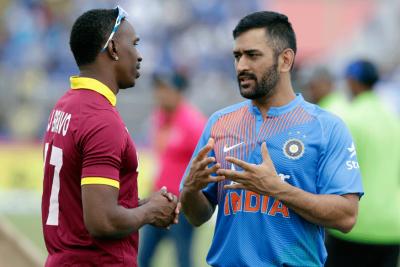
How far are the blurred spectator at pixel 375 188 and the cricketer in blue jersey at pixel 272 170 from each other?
2394 mm

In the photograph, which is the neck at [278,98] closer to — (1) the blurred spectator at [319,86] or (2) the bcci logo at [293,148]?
(2) the bcci logo at [293,148]

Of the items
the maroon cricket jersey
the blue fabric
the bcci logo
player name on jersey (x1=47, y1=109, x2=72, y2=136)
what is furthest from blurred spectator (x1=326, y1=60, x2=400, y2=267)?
player name on jersey (x1=47, y1=109, x2=72, y2=136)

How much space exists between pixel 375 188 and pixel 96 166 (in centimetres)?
338

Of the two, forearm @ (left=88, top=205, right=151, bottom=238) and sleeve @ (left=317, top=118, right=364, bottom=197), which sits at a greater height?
sleeve @ (left=317, top=118, right=364, bottom=197)

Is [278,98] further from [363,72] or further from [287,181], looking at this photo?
[363,72]

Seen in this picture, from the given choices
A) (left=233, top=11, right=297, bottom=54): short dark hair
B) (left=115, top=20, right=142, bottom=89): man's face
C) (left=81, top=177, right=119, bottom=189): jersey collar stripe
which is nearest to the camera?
(left=81, top=177, right=119, bottom=189): jersey collar stripe

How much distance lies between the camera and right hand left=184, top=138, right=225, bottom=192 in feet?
14.4

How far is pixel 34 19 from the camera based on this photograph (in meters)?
19.4

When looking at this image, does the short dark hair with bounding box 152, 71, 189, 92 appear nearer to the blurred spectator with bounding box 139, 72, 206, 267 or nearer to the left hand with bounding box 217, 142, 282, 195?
the blurred spectator with bounding box 139, 72, 206, 267

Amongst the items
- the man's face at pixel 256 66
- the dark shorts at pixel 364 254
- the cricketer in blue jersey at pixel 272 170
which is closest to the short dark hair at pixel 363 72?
→ the dark shorts at pixel 364 254

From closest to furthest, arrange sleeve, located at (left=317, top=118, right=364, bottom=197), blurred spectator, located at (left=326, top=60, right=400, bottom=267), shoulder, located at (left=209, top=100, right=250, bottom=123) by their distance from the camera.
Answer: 1. sleeve, located at (left=317, top=118, right=364, bottom=197)
2. shoulder, located at (left=209, top=100, right=250, bottom=123)
3. blurred spectator, located at (left=326, top=60, right=400, bottom=267)

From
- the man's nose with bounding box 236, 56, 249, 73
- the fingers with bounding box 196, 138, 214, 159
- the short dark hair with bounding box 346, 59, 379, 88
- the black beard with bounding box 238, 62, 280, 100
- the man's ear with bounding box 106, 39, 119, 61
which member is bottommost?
the fingers with bounding box 196, 138, 214, 159

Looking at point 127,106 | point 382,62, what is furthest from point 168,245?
point 382,62

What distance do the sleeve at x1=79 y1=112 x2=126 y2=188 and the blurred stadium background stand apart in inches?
230
